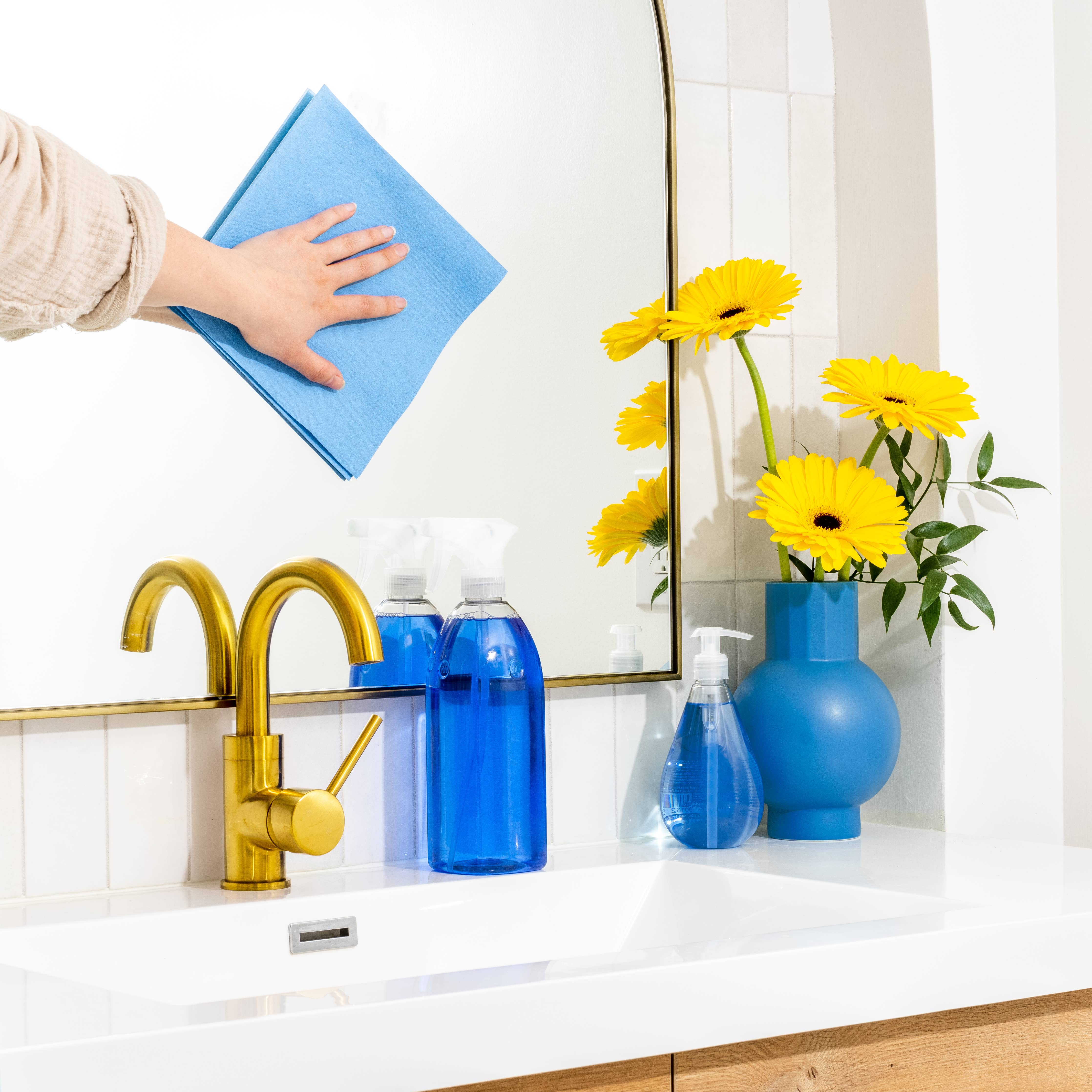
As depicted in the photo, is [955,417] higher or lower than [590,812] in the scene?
higher

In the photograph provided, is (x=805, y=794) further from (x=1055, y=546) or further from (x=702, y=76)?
(x=702, y=76)

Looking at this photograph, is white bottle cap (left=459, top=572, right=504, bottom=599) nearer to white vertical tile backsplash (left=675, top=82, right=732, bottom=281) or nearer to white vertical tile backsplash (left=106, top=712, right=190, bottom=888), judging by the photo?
white vertical tile backsplash (left=106, top=712, right=190, bottom=888)

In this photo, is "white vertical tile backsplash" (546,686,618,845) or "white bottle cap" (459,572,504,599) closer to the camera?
"white bottle cap" (459,572,504,599)

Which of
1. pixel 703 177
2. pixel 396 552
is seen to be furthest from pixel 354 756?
pixel 703 177

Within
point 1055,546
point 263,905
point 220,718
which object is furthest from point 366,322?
point 1055,546

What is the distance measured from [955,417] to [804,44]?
1.39ft

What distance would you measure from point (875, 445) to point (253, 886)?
61cm

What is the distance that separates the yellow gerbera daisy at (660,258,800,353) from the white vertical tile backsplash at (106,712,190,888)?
20.5 inches

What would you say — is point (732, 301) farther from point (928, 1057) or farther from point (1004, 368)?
point (928, 1057)

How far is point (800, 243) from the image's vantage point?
124 centimetres

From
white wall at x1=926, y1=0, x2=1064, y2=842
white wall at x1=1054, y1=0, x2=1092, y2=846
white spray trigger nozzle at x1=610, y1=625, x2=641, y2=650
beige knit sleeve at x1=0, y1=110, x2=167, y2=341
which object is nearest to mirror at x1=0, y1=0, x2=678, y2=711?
white spray trigger nozzle at x1=610, y1=625, x2=641, y2=650

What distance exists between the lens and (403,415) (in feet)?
3.40

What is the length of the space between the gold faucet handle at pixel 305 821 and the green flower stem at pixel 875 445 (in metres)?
0.53

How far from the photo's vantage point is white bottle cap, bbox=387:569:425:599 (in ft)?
3.38
